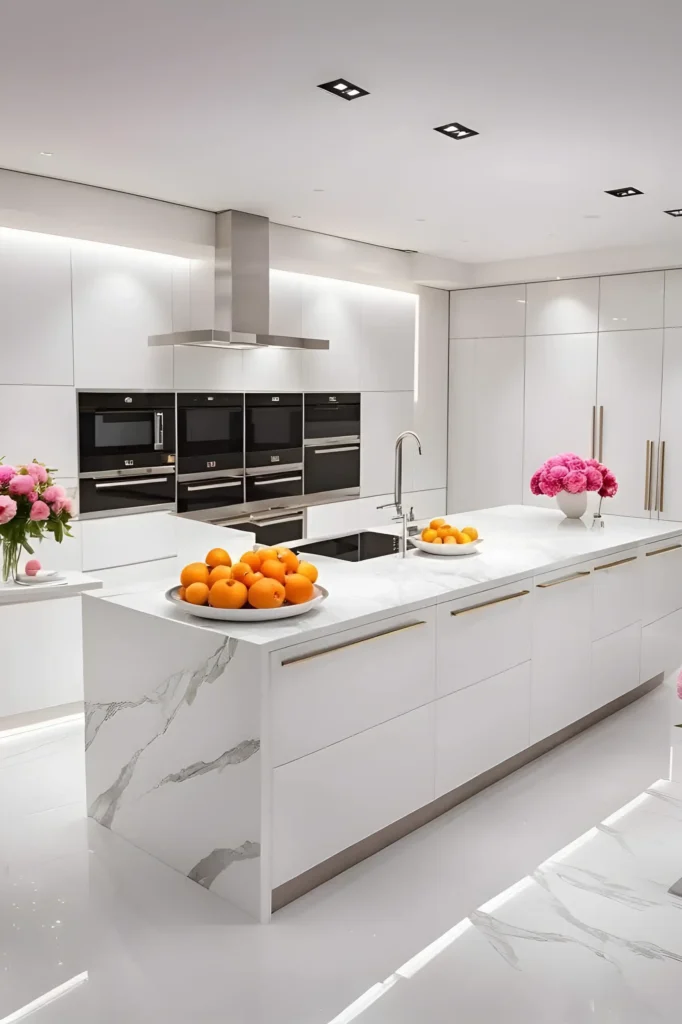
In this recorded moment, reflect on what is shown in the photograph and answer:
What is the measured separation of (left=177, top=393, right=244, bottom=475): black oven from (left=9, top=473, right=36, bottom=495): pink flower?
70.7 inches

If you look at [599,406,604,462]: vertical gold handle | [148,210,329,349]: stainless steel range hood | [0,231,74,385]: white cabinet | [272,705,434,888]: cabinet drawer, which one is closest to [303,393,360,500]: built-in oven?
[148,210,329,349]: stainless steel range hood

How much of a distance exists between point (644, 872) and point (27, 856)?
6.48 feet

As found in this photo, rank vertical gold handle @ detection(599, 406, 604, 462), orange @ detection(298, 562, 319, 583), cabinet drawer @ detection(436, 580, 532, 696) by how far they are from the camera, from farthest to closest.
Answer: vertical gold handle @ detection(599, 406, 604, 462)
cabinet drawer @ detection(436, 580, 532, 696)
orange @ detection(298, 562, 319, 583)

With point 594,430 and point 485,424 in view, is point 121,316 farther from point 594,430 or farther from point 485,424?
point 594,430

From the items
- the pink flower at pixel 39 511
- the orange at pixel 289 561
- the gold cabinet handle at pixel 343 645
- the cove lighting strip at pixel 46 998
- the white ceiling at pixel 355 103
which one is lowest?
the cove lighting strip at pixel 46 998

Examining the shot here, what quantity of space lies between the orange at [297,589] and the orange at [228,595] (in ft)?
0.42

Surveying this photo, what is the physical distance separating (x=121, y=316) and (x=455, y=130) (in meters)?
2.10

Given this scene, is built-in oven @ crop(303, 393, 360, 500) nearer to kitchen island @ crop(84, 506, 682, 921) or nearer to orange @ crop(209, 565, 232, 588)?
kitchen island @ crop(84, 506, 682, 921)

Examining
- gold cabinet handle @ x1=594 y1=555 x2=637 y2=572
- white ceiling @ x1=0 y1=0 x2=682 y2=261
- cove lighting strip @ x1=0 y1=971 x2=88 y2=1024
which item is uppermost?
white ceiling @ x1=0 y1=0 x2=682 y2=261

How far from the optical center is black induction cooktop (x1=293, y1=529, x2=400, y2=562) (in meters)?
3.51

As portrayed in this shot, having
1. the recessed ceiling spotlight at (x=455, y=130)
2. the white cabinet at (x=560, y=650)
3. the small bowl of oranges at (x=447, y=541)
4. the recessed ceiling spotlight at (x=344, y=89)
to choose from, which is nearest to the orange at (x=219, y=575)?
the small bowl of oranges at (x=447, y=541)

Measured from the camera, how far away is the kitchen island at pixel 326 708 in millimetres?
2426

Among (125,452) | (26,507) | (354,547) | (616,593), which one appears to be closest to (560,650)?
(616,593)

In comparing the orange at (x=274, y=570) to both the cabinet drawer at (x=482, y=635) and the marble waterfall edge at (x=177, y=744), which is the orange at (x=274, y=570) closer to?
the marble waterfall edge at (x=177, y=744)
